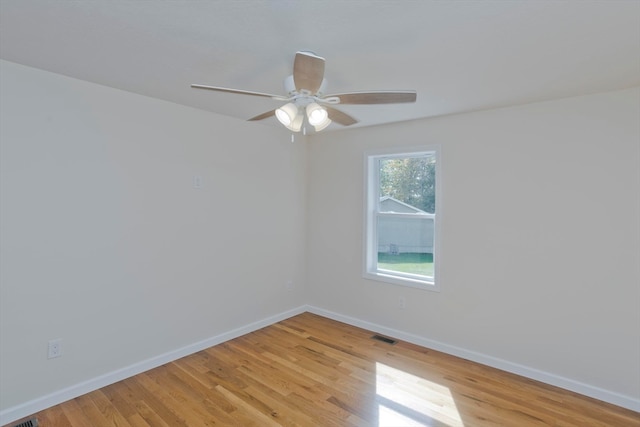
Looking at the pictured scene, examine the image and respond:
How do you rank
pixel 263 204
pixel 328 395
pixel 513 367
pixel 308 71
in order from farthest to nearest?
pixel 263 204, pixel 513 367, pixel 328 395, pixel 308 71

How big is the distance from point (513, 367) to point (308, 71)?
2962 mm

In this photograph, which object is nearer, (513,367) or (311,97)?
(311,97)

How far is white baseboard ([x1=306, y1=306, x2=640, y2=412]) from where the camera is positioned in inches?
97.7

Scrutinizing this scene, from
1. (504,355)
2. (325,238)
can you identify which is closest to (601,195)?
(504,355)

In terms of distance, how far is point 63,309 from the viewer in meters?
2.43

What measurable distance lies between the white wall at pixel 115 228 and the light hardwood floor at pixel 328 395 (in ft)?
1.15

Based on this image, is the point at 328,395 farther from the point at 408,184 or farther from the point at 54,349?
the point at 408,184

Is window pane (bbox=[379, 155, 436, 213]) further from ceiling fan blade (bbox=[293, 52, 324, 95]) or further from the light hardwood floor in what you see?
ceiling fan blade (bbox=[293, 52, 324, 95])

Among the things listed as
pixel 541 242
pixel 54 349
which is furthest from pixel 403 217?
pixel 54 349

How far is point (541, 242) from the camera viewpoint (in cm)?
279

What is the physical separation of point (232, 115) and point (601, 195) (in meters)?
3.25

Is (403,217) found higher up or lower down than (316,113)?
lower down

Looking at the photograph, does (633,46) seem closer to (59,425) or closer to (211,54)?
(211,54)

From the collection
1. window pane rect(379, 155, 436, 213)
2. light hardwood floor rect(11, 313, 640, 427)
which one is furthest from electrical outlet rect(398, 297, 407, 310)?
window pane rect(379, 155, 436, 213)
